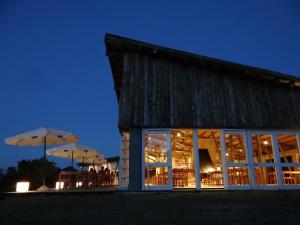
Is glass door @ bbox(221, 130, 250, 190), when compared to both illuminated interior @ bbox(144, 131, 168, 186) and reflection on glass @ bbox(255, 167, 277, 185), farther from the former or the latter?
illuminated interior @ bbox(144, 131, 168, 186)

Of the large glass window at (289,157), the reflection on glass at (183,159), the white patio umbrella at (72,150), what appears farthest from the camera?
the white patio umbrella at (72,150)

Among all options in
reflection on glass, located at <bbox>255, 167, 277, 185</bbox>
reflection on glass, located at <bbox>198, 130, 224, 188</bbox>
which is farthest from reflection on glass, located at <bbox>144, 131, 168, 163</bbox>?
reflection on glass, located at <bbox>198, 130, 224, 188</bbox>

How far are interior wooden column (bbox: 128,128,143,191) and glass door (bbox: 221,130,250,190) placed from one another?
2926mm

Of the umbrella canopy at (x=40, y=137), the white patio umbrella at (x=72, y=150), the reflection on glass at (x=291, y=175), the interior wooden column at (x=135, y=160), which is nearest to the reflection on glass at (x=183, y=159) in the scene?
the interior wooden column at (x=135, y=160)

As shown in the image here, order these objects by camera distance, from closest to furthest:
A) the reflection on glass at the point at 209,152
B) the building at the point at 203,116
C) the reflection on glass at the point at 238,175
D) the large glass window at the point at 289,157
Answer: the building at the point at 203,116 → the reflection on glass at the point at 238,175 → the large glass window at the point at 289,157 → the reflection on glass at the point at 209,152

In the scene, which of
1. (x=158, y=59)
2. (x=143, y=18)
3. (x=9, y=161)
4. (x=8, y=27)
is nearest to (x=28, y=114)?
(x=9, y=161)

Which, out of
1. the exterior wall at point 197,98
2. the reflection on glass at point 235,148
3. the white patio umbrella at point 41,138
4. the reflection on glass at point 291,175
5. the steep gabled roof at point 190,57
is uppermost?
the steep gabled roof at point 190,57

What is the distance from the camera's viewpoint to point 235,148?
8953 mm

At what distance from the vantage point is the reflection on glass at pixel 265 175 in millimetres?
8688

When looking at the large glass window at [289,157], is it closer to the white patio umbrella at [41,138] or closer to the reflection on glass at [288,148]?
the reflection on glass at [288,148]

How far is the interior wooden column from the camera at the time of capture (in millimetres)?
7832

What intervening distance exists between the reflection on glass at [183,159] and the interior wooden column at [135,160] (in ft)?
7.49

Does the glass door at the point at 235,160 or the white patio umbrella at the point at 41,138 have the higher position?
the white patio umbrella at the point at 41,138

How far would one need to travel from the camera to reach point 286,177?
915cm
